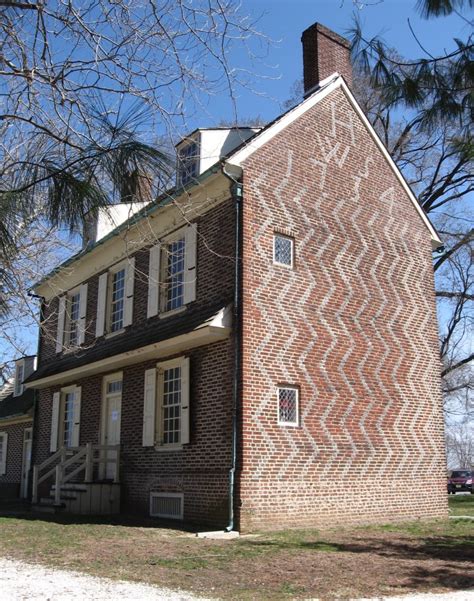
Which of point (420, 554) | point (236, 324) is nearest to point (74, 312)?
point (236, 324)

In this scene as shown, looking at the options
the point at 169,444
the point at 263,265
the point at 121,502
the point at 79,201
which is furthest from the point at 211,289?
the point at 79,201

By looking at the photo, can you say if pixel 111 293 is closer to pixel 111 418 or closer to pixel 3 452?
pixel 111 418

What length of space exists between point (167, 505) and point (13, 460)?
39.2ft

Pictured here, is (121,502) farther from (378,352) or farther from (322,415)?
(378,352)

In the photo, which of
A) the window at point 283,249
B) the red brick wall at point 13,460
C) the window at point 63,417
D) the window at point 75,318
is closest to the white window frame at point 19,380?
the red brick wall at point 13,460

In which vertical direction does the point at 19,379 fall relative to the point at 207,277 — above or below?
below

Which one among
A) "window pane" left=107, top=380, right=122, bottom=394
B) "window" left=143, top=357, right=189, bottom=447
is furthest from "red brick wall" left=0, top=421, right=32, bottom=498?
"window" left=143, top=357, right=189, bottom=447

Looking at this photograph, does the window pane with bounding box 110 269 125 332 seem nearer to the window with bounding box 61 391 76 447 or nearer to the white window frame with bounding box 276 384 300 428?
the window with bounding box 61 391 76 447

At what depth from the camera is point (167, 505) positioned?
1370cm

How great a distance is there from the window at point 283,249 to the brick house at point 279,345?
0.03 metres

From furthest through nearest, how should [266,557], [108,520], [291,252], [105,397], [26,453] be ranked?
[26,453] < [105,397] < [291,252] < [108,520] < [266,557]

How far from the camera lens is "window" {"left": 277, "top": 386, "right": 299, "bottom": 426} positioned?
12.7m

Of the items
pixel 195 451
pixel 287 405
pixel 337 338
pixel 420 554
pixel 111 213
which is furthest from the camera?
pixel 337 338

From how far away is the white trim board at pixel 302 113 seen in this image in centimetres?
1312
